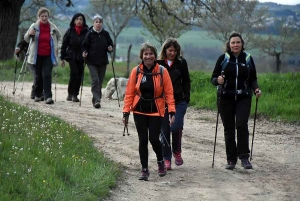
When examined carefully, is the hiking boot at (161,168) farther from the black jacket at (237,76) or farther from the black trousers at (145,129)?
the black jacket at (237,76)

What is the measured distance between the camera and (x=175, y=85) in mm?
9570

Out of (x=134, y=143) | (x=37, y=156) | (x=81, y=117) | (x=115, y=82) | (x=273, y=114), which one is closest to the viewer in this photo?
(x=37, y=156)

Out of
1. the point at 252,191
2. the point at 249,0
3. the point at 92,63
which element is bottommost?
the point at 252,191

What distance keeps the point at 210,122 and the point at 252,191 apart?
19.5 ft

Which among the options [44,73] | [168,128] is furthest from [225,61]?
[44,73]

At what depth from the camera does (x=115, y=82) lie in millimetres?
16703

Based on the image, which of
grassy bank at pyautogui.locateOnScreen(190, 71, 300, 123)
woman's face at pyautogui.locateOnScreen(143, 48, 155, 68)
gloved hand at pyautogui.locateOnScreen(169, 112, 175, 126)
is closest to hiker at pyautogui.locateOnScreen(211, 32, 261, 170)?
gloved hand at pyautogui.locateOnScreen(169, 112, 175, 126)

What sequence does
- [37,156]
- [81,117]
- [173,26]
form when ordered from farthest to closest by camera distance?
[173,26], [81,117], [37,156]

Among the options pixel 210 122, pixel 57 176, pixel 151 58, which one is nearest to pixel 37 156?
pixel 57 176

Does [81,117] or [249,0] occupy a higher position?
[249,0]

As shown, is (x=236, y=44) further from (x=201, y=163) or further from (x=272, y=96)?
(x=272, y=96)

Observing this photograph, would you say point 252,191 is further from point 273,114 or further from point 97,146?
point 273,114

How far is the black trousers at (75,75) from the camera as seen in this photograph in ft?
53.3

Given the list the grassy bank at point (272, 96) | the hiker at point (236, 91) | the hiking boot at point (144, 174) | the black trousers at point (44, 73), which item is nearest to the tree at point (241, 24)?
the grassy bank at point (272, 96)
